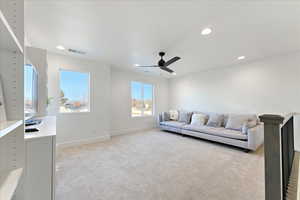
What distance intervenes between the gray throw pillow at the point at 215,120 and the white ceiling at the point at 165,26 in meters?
2.05

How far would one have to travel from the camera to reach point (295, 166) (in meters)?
2.34

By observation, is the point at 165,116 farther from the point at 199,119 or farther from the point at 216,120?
the point at 216,120

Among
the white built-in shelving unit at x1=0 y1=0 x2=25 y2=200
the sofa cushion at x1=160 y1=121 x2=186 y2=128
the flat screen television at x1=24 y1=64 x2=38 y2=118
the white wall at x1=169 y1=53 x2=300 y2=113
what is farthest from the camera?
the sofa cushion at x1=160 y1=121 x2=186 y2=128

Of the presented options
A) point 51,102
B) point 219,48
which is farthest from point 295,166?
point 51,102

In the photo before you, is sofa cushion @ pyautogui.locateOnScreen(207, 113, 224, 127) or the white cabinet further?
sofa cushion @ pyautogui.locateOnScreen(207, 113, 224, 127)

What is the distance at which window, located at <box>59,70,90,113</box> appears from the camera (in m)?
3.65

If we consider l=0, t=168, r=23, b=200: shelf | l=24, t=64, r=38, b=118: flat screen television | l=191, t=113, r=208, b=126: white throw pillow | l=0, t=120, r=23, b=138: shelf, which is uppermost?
l=24, t=64, r=38, b=118: flat screen television

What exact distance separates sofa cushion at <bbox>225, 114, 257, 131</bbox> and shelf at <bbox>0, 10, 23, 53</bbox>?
452 cm

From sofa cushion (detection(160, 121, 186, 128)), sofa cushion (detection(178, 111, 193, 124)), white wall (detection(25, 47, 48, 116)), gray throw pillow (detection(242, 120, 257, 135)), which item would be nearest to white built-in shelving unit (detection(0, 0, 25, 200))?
white wall (detection(25, 47, 48, 116))

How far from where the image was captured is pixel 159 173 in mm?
2254

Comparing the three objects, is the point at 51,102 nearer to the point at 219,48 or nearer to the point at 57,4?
the point at 57,4

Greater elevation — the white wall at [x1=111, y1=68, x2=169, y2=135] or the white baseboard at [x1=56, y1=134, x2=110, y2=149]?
the white wall at [x1=111, y1=68, x2=169, y2=135]

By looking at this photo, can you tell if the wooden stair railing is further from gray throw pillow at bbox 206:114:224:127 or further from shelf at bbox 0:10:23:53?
gray throw pillow at bbox 206:114:224:127

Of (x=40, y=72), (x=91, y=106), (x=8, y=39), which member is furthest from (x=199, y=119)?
(x=8, y=39)
